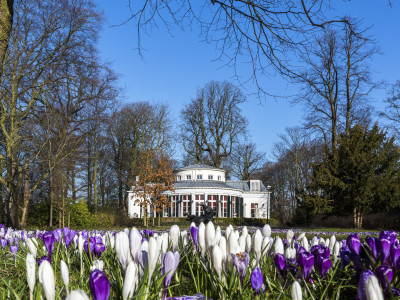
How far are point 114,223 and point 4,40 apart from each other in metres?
20.5

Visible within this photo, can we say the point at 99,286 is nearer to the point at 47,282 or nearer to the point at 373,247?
the point at 47,282

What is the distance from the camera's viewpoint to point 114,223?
23.6 m

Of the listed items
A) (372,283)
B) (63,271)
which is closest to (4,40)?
(63,271)

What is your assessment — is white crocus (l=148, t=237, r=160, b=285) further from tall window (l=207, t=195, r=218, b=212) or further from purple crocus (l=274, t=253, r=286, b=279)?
tall window (l=207, t=195, r=218, b=212)

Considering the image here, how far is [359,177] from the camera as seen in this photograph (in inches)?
822

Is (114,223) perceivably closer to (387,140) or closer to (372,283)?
(387,140)

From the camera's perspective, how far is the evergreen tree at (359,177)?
20.0 m

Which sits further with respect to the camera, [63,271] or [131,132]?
[131,132]

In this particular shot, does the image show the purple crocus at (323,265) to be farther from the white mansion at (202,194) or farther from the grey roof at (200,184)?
the grey roof at (200,184)

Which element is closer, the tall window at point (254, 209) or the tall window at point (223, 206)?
the tall window at point (223, 206)

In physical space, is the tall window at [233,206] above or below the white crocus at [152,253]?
below

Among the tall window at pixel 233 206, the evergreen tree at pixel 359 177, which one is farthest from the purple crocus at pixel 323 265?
the tall window at pixel 233 206

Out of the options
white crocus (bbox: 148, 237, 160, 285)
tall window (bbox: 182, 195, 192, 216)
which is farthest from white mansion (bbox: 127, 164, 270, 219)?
white crocus (bbox: 148, 237, 160, 285)

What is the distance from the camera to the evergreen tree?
1998cm
